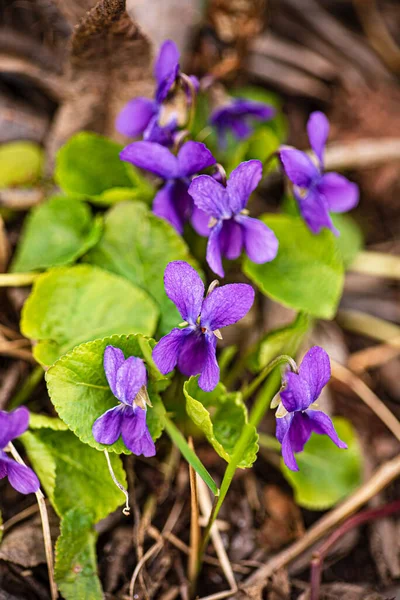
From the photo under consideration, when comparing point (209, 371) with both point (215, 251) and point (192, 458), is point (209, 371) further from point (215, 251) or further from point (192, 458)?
point (215, 251)

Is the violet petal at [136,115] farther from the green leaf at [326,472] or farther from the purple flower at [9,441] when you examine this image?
the green leaf at [326,472]

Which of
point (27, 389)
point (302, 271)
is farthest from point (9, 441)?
point (302, 271)

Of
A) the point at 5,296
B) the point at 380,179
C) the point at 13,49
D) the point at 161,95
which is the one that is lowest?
the point at 5,296

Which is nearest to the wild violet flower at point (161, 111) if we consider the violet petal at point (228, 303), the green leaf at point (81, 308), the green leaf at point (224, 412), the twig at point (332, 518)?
the green leaf at point (81, 308)

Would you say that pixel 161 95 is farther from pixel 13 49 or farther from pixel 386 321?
pixel 386 321

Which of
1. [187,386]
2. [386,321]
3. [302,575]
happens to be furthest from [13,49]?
[302,575]

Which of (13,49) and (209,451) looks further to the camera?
(13,49)

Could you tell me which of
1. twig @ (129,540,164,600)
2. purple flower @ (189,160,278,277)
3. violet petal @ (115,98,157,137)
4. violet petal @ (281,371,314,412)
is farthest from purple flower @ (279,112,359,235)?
twig @ (129,540,164,600)
